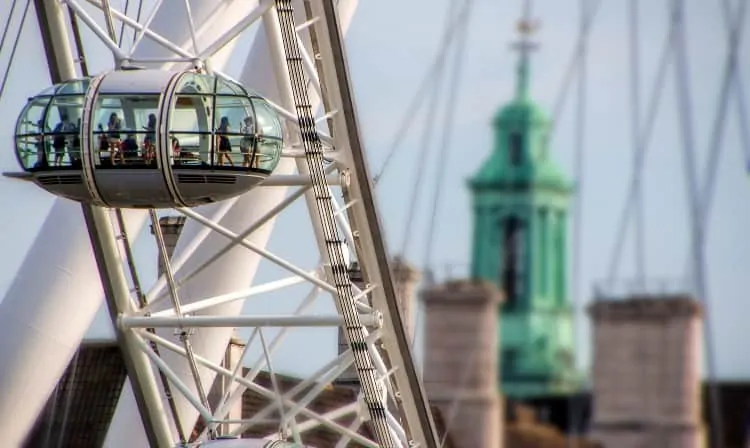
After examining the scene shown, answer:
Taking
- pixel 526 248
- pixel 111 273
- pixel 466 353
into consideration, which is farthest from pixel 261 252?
pixel 526 248

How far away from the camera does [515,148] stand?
7538 cm

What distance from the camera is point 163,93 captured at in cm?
3020

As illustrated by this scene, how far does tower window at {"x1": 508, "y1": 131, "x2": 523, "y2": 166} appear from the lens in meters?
74.7

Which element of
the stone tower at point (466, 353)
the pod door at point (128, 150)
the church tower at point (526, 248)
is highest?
the church tower at point (526, 248)

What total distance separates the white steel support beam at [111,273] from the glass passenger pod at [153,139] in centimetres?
164

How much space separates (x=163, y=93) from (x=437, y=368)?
108ft

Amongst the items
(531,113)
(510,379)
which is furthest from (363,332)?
(531,113)

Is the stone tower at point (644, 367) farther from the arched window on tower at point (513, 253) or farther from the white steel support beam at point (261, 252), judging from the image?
the white steel support beam at point (261, 252)

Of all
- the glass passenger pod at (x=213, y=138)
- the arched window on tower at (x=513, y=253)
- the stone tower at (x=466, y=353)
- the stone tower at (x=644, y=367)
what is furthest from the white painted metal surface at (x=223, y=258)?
the arched window on tower at (x=513, y=253)

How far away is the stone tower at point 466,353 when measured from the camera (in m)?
59.7

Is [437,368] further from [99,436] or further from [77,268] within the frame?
[77,268]

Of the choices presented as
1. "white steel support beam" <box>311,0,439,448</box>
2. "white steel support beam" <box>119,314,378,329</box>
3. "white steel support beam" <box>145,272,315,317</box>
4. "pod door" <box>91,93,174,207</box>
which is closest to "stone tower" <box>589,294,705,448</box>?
"white steel support beam" <box>311,0,439,448</box>

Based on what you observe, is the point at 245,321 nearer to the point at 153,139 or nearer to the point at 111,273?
the point at 111,273

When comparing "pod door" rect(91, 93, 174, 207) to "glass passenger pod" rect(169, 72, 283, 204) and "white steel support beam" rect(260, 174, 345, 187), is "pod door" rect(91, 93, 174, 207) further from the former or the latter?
"white steel support beam" rect(260, 174, 345, 187)
